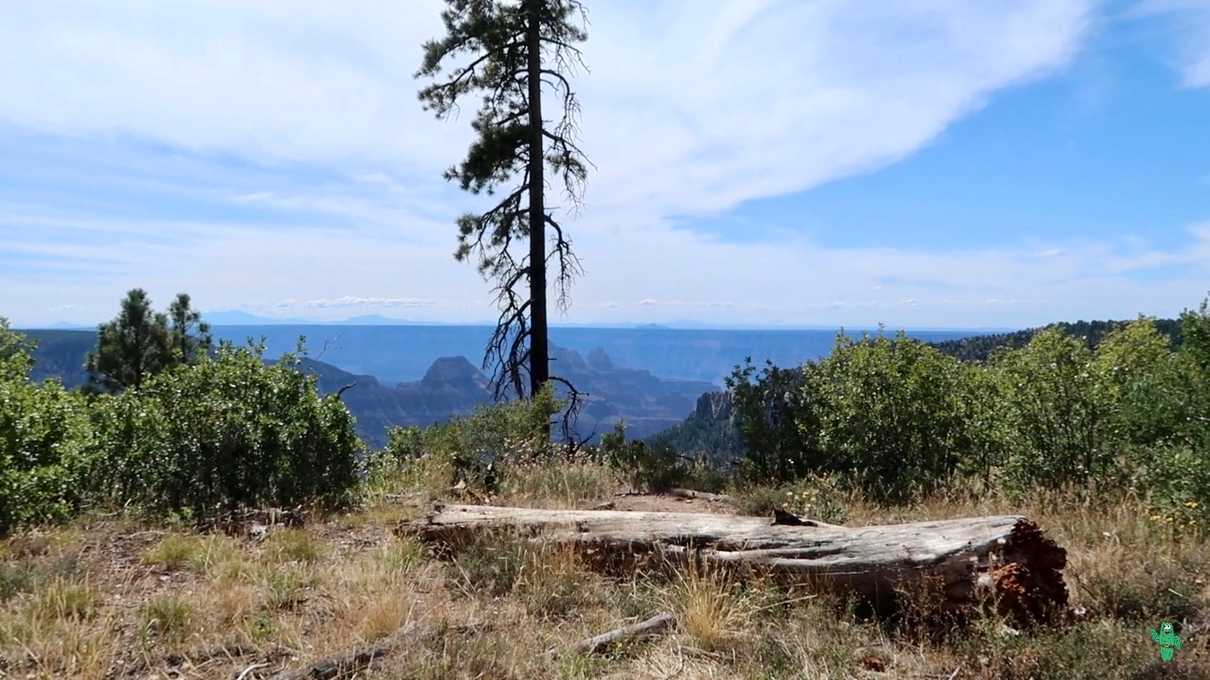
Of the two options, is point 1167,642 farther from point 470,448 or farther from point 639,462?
point 470,448

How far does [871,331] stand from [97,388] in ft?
83.7

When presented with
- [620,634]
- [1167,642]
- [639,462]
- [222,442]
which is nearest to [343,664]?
[620,634]

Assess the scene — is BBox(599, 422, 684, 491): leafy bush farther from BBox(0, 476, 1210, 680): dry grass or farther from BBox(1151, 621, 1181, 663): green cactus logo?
BBox(1151, 621, 1181, 663): green cactus logo

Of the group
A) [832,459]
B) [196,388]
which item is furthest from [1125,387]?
[196,388]

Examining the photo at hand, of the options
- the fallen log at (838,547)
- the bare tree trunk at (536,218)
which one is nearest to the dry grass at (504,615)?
the fallen log at (838,547)

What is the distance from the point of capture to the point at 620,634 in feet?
13.4

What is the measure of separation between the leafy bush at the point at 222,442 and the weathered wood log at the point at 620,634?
4.12 meters

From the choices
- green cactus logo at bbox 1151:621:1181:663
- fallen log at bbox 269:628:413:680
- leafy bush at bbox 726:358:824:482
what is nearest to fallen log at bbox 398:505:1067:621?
green cactus logo at bbox 1151:621:1181:663

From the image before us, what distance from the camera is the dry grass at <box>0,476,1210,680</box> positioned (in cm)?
363

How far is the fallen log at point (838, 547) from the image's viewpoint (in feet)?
13.3

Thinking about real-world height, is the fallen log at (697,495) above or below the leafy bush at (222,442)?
below

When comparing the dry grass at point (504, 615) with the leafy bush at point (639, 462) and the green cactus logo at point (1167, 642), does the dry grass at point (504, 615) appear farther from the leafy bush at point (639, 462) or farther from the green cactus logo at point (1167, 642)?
the leafy bush at point (639, 462)

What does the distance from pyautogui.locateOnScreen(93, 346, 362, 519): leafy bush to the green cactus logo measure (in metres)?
6.57

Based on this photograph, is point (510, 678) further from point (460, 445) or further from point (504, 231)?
point (504, 231)
